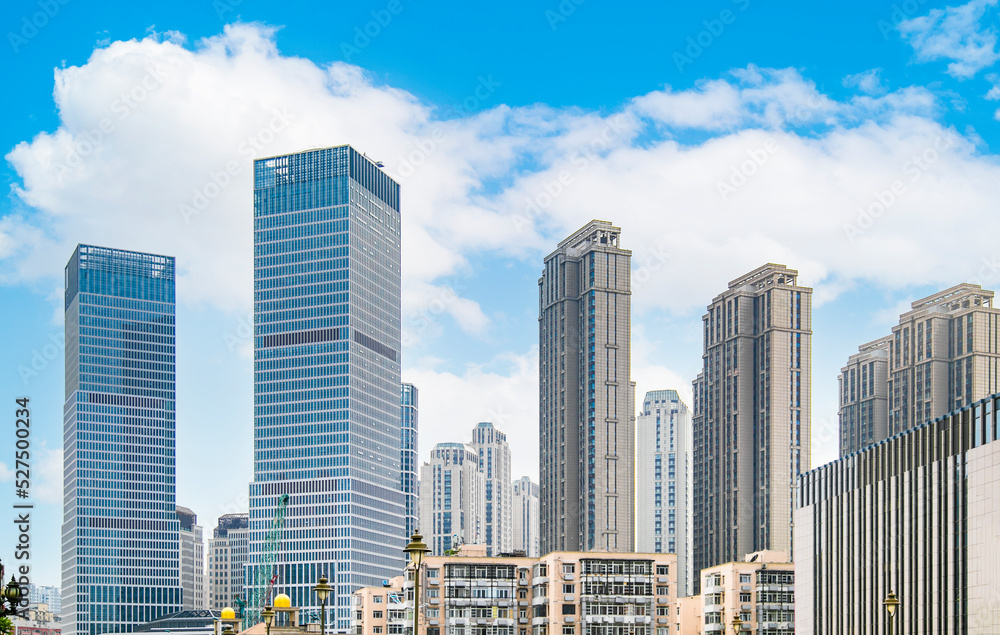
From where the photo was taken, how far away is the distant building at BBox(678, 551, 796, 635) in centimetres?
13112

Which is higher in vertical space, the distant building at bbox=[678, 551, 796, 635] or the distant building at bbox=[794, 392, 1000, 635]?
the distant building at bbox=[794, 392, 1000, 635]

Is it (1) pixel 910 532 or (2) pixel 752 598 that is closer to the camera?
(1) pixel 910 532

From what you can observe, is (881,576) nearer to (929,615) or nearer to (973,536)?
(929,615)

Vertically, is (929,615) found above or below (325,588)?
below

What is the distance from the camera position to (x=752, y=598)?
13200cm

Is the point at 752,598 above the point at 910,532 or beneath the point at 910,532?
beneath

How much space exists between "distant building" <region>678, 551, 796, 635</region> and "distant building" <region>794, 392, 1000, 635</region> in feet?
39.3

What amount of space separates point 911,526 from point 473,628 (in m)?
48.5

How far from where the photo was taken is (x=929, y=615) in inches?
3615

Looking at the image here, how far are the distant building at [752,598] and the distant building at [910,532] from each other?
12.0 metres

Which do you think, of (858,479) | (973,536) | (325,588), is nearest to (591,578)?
(858,479)

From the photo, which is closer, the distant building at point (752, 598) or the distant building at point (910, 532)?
the distant building at point (910, 532)

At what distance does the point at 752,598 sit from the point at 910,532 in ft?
123

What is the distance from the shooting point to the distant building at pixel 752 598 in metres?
131
